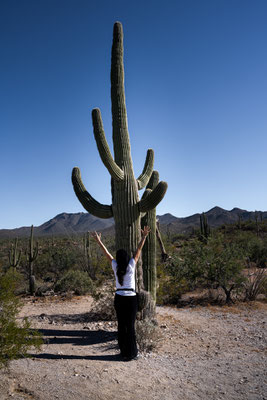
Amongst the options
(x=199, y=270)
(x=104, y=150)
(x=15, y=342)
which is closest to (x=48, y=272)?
(x=199, y=270)

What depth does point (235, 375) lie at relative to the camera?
14.2ft

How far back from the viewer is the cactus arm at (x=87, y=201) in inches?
259

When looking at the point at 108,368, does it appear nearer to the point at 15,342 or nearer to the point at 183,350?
the point at 15,342

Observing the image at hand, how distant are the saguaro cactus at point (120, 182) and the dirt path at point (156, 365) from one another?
5.17 ft

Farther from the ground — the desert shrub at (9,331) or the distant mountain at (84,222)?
the distant mountain at (84,222)

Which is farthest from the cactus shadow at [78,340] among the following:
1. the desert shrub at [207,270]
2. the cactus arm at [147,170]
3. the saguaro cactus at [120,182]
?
the desert shrub at [207,270]

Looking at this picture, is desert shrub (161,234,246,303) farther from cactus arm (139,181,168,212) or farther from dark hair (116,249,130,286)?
dark hair (116,249,130,286)

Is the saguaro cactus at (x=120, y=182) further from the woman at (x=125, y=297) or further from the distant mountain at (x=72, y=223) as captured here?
the distant mountain at (x=72, y=223)

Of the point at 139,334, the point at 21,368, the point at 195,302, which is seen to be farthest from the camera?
the point at 195,302

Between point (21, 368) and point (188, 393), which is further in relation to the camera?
point (21, 368)

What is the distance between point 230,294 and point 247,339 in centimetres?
372

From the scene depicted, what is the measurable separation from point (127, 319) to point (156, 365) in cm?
84

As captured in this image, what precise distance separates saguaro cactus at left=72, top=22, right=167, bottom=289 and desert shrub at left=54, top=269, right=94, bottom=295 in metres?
5.87

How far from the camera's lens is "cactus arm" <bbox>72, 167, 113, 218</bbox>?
21.6 ft
